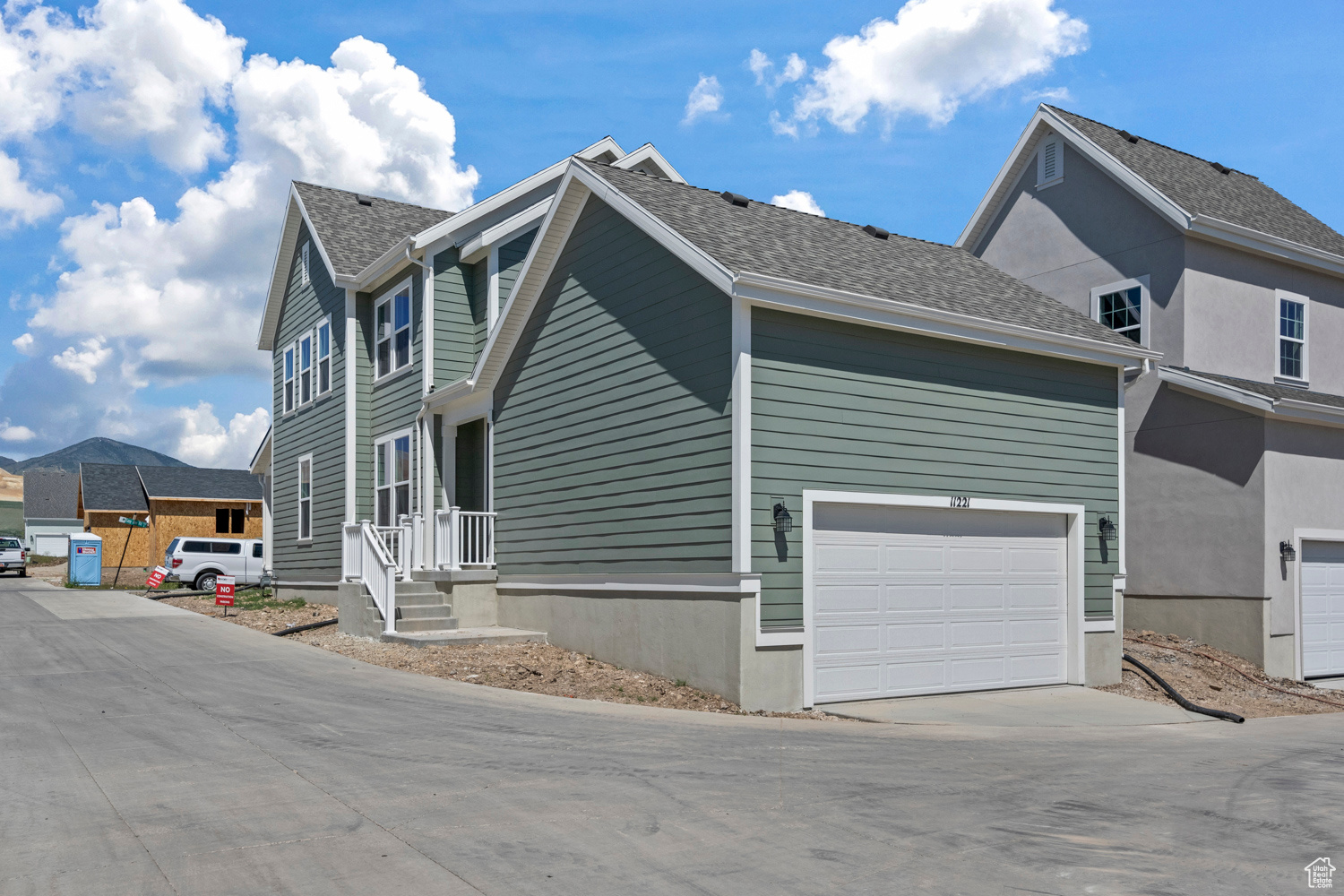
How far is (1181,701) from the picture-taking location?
13.5 meters

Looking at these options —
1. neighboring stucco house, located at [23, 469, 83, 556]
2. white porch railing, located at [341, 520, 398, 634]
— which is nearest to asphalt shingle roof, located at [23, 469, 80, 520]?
neighboring stucco house, located at [23, 469, 83, 556]

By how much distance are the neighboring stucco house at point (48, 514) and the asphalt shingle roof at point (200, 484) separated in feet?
65.5

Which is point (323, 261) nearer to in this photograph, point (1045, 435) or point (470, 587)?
point (470, 587)

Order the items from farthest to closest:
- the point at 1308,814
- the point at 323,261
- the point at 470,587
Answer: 1. the point at 323,261
2. the point at 470,587
3. the point at 1308,814

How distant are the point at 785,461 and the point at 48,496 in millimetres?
69955

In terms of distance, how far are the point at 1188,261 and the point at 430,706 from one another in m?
14.9

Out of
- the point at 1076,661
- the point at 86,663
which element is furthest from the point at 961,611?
the point at 86,663

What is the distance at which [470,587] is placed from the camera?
1683cm

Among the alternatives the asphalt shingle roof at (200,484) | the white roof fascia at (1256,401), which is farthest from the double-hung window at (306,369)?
the asphalt shingle roof at (200,484)

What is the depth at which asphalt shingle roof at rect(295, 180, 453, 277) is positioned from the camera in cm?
2223

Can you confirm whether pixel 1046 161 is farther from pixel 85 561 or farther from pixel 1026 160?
pixel 85 561

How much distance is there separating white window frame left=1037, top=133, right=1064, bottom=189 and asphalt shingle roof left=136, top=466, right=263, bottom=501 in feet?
123

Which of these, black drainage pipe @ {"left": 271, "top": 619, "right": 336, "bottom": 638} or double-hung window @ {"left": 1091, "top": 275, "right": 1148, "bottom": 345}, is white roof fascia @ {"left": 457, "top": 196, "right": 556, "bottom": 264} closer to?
black drainage pipe @ {"left": 271, "top": 619, "right": 336, "bottom": 638}

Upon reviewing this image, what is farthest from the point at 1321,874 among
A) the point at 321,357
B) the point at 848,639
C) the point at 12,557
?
the point at 12,557
